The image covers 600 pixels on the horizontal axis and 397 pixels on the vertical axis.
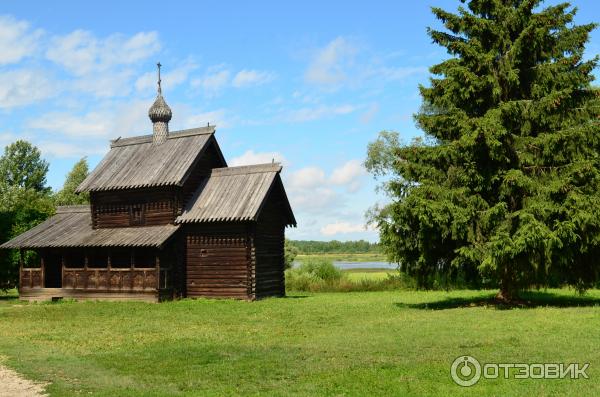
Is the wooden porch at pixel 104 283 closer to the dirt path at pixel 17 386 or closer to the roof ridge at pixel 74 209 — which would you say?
the roof ridge at pixel 74 209

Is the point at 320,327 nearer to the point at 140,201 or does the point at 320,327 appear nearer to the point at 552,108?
the point at 552,108

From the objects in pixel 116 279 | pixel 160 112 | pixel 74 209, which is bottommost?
pixel 116 279

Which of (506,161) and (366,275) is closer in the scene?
(506,161)

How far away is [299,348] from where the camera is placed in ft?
47.4

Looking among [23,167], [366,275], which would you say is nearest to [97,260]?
[366,275]

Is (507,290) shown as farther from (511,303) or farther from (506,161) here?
(506,161)

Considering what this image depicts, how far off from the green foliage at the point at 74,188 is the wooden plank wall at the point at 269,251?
35.8 metres

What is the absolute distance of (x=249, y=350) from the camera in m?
14.3

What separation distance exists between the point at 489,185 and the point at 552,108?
364cm

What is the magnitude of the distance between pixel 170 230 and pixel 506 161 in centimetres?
1746

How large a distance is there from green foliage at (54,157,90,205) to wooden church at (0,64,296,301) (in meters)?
29.9

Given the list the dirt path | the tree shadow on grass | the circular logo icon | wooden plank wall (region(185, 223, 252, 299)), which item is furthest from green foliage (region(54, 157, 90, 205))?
the circular logo icon

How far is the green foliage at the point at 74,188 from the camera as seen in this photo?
65938 millimetres

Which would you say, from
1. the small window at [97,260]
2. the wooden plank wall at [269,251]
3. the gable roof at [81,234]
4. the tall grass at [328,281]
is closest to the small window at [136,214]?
the gable roof at [81,234]
